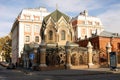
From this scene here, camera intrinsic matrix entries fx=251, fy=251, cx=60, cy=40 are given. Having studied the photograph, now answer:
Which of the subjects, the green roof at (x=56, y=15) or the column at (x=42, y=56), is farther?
the green roof at (x=56, y=15)

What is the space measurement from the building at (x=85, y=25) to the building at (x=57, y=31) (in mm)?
31176

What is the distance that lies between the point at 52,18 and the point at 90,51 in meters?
12.9

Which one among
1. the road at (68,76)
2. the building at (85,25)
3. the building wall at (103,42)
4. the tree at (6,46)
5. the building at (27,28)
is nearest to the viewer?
the road at (68,76)

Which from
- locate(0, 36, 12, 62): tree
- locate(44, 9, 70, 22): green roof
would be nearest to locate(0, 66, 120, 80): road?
locate(44, 9, 70, 22): green roof

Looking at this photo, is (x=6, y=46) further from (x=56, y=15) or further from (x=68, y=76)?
(x=68, y=76)

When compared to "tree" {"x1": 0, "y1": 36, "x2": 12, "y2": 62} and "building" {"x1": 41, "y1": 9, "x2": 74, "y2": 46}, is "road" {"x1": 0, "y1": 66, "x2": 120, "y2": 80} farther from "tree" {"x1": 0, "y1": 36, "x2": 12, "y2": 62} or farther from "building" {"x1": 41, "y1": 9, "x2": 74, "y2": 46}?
"tree" {"x1": 0, "y1": 36, "x2": 12, "y2": 62}

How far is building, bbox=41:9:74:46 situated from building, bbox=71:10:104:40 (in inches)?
1227

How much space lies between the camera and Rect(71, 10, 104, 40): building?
3232 inches

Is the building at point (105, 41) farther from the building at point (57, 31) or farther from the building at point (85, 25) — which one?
the building at point (85, 25)

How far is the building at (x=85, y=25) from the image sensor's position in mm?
82088

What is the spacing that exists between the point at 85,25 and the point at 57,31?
116ft

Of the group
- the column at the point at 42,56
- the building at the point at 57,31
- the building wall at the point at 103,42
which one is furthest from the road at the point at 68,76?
the building wall at the point at 103,42

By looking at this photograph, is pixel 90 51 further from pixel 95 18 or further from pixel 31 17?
pixel 95 18

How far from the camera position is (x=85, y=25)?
8319 cm
